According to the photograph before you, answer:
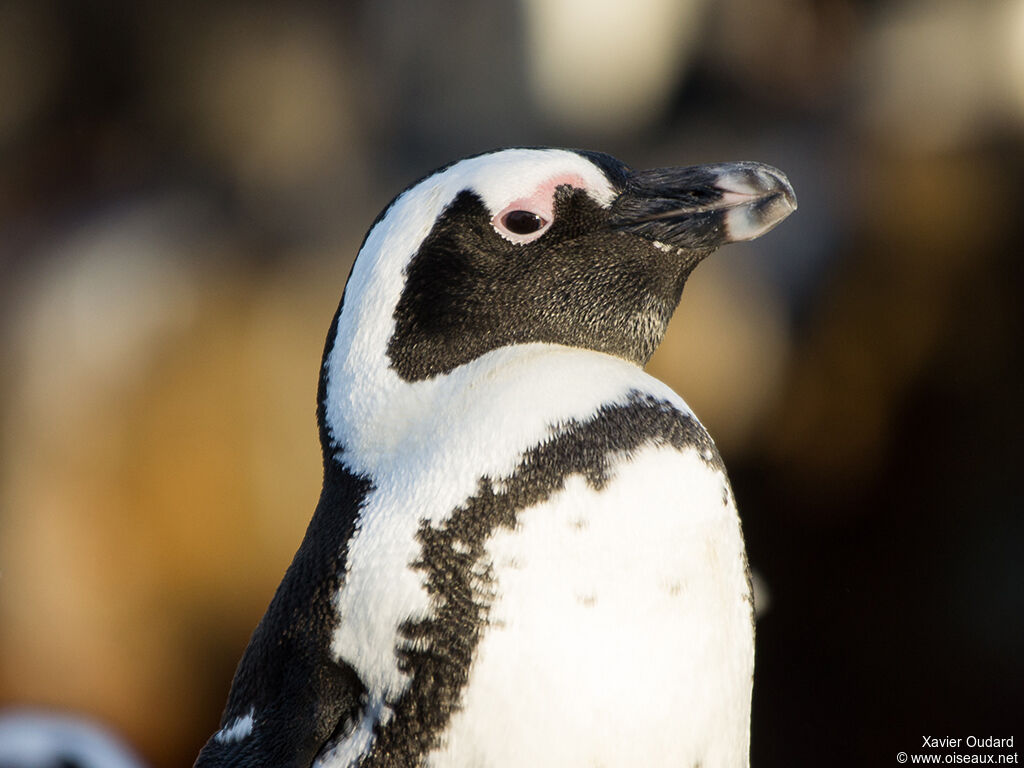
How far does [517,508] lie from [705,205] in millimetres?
220

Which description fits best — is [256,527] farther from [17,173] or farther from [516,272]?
[516,272]

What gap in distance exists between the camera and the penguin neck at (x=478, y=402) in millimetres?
562

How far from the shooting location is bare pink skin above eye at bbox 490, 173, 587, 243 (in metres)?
0.60

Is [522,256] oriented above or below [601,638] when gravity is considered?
above

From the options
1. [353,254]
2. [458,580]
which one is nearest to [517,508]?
[458,580]

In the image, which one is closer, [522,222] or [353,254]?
[522,222]

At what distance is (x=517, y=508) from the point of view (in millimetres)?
541

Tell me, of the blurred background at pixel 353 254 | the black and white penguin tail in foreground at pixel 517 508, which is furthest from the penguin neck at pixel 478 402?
the blurred background at pixel 353 254

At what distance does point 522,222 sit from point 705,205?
0.37 feet

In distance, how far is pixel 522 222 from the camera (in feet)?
1.98

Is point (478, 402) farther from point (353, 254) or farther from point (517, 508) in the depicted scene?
point (353, 254)

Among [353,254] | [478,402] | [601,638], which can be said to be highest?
[478,402]

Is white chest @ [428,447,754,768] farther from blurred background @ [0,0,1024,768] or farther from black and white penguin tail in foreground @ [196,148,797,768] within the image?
blurred background @ [0,0,1024,768]

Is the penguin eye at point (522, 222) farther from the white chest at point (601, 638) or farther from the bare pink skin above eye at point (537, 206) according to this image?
the white chest at point (601, 638)
